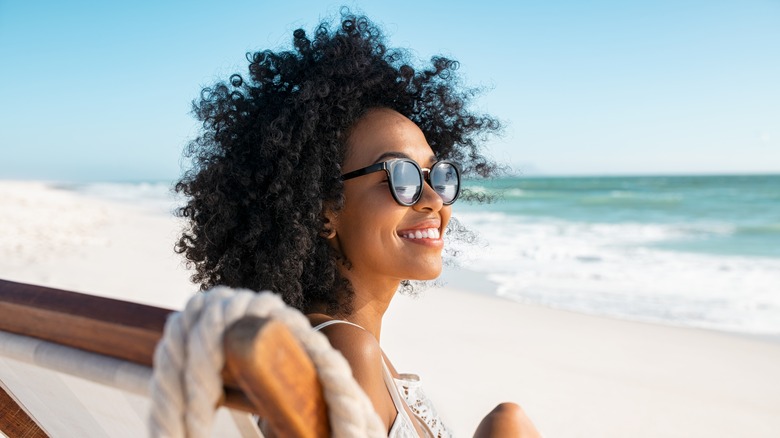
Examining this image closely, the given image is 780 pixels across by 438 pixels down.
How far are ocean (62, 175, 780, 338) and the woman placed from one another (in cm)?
104

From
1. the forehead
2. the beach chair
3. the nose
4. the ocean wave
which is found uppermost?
the forehead

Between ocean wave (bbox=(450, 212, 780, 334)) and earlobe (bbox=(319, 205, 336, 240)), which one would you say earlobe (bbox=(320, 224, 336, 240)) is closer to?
earlobe (bbox=(319, 205, 336, 240))

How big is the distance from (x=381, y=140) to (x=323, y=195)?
0.91 feet

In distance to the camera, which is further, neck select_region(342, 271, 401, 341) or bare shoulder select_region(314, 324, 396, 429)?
neck select_region(342, 271, 401, 341)

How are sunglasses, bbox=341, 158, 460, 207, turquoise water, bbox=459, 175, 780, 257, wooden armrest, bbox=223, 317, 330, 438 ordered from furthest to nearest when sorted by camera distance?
turquoise water, bbox=459, 175, 780, 257 < sunglasses, bbox=341, 158, 460, 207 < wooden armrest, bbox=223, 317, 330, 438

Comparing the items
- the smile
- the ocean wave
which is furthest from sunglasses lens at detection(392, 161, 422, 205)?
the ocean wave

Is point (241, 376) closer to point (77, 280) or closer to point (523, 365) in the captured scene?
point (523, 365)

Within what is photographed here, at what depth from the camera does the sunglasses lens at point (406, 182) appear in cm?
213

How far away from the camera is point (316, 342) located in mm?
764

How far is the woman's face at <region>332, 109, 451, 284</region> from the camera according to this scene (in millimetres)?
2146

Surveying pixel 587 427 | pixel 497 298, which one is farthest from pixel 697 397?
pixel 497 298

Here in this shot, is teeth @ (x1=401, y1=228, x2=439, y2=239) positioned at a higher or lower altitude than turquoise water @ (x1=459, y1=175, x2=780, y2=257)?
higher

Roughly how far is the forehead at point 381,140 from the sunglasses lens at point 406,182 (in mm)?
A: 78

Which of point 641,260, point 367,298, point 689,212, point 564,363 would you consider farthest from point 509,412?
point 689,212
